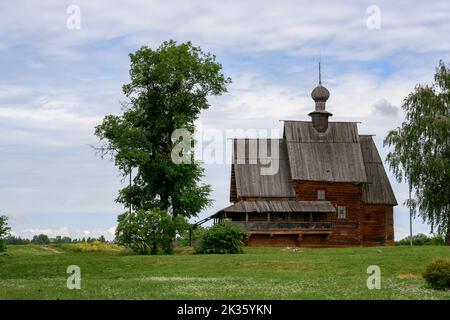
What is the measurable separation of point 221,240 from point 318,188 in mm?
20935

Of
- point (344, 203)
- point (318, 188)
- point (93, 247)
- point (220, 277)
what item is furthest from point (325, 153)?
point (220, 277)

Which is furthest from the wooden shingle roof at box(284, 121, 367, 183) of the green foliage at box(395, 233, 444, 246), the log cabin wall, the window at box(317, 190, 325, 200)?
the green foliage at box(395, 233, 444, 246)

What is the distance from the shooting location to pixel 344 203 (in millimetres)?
62312

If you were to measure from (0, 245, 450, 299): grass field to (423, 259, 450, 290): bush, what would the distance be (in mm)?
429

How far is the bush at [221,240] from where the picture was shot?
42.6 m

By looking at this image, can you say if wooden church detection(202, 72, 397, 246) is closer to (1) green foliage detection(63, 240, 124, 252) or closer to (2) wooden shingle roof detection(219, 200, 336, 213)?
(2) wooden shingle roof detection(219, 200, 336, 213)

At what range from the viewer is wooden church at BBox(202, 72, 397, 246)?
5888cm

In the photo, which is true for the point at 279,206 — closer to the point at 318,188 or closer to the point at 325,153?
the point at 318,188

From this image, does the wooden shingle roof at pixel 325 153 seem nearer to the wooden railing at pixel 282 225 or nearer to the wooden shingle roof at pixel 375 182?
the wooden shingle roof at pixel 375 182

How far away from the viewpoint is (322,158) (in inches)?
2472
